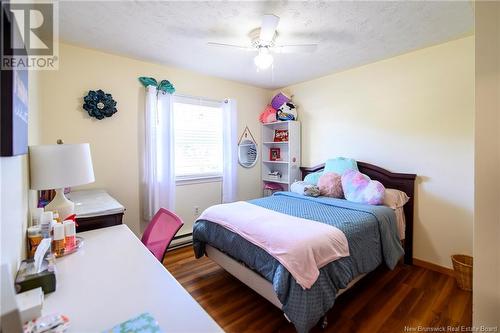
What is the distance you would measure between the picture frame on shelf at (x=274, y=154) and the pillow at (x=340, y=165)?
1.04 m

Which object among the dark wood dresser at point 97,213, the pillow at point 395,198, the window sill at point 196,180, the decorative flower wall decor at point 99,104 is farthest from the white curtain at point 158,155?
the pillow at point 395,198

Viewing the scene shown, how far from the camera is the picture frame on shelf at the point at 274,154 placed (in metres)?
4.05

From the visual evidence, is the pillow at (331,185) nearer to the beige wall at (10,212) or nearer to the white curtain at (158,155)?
the white curtain at (158,155)

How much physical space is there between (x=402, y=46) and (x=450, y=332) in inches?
101

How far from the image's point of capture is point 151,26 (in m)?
2.00

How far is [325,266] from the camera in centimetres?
158

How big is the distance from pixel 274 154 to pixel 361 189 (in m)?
1.81

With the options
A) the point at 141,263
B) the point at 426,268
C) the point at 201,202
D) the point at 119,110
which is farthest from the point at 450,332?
the point at 119,110

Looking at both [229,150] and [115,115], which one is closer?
[115,115]

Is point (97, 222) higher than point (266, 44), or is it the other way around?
point (266, 44)

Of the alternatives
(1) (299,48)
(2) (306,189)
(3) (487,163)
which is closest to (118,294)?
(3) (487,163)

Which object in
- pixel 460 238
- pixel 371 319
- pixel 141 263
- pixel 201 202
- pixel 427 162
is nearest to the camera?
pixel 141 263

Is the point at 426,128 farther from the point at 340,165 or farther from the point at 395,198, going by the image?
the point at 340,165

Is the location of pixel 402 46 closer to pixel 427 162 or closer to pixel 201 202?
pixel 427 162
